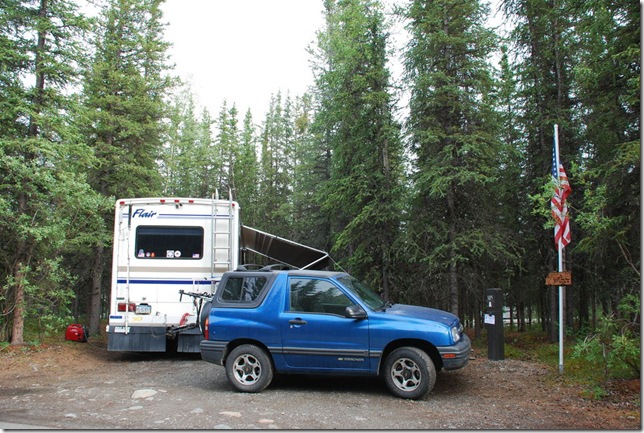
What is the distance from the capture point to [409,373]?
6898 millimetres

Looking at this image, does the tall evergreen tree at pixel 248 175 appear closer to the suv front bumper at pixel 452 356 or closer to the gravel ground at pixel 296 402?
the gravel ground at pixel 296 402

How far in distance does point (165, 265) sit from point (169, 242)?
1.66 feet

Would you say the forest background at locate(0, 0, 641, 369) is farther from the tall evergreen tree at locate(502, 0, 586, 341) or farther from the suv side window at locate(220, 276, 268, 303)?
the suv side window at locate(220, 276, 268, 303)

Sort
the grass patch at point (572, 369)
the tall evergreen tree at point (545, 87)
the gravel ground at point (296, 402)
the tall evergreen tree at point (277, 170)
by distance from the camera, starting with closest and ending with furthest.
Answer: the gravel ground at point (296, 402) < the grass patch at point (572, 369) < the tall evergreen tree at point (545, 87) < the tall evergreen tree at point (277, 170)

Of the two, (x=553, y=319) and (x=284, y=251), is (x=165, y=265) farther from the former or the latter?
(x=553, y=319)

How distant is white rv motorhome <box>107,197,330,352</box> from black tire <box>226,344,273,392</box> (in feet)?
9.33

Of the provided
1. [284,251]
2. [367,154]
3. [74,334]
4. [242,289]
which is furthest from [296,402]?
[367,154]

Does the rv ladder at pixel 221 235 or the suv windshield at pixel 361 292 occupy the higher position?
the rv ladder at pixel 221 235

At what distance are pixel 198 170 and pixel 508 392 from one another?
3258 centimetres

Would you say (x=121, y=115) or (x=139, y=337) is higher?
(x=121, y=115)

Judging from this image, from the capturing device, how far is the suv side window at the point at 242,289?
7715 millimetres

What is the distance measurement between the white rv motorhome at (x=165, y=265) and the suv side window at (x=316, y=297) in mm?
3047

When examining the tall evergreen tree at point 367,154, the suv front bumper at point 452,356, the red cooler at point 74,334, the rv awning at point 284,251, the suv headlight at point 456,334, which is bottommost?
the red cooler at point 74,334

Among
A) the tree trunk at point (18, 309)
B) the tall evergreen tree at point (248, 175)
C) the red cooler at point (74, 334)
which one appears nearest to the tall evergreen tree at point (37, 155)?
the tree trunk at point (18, 309)
